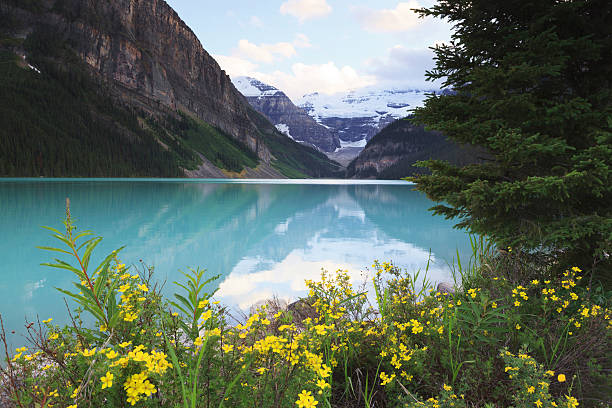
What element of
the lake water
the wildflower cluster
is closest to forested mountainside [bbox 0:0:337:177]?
the lake water

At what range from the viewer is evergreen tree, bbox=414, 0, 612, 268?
13.2 feet

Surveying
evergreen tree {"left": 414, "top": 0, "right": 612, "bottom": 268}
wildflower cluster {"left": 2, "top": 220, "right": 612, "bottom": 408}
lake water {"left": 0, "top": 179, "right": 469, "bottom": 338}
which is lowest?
lake water {"left": 0, "top": 179, "right": 469, "bottom": 338}

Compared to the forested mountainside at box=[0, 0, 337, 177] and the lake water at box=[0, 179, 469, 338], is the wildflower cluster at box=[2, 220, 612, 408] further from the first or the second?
the forested mountainside at box=[0, 0, 337, 177]

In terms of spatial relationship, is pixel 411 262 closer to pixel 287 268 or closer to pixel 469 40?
pixel 287 268

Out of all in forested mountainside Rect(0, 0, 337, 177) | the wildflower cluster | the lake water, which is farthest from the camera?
forested mountainside Rect(0, 0, 337, 177)

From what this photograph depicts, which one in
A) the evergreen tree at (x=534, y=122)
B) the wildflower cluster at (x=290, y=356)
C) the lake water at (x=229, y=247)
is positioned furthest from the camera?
the lake water at (x=229, y=247)

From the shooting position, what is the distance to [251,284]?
1026cm

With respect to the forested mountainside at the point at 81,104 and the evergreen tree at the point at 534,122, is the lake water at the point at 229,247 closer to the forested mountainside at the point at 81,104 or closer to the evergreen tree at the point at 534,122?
the evergreen tree at the point at 534,122

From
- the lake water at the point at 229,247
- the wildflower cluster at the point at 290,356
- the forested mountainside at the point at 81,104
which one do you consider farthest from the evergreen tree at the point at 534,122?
the forested mountainside at the point at 81,104

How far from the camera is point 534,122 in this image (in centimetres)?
448

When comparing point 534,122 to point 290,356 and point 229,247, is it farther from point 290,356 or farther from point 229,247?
point 229,247

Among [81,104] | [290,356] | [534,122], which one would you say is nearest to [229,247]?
[534,122]

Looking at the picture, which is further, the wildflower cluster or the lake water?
the lake water

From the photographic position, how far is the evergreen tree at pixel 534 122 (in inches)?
158
